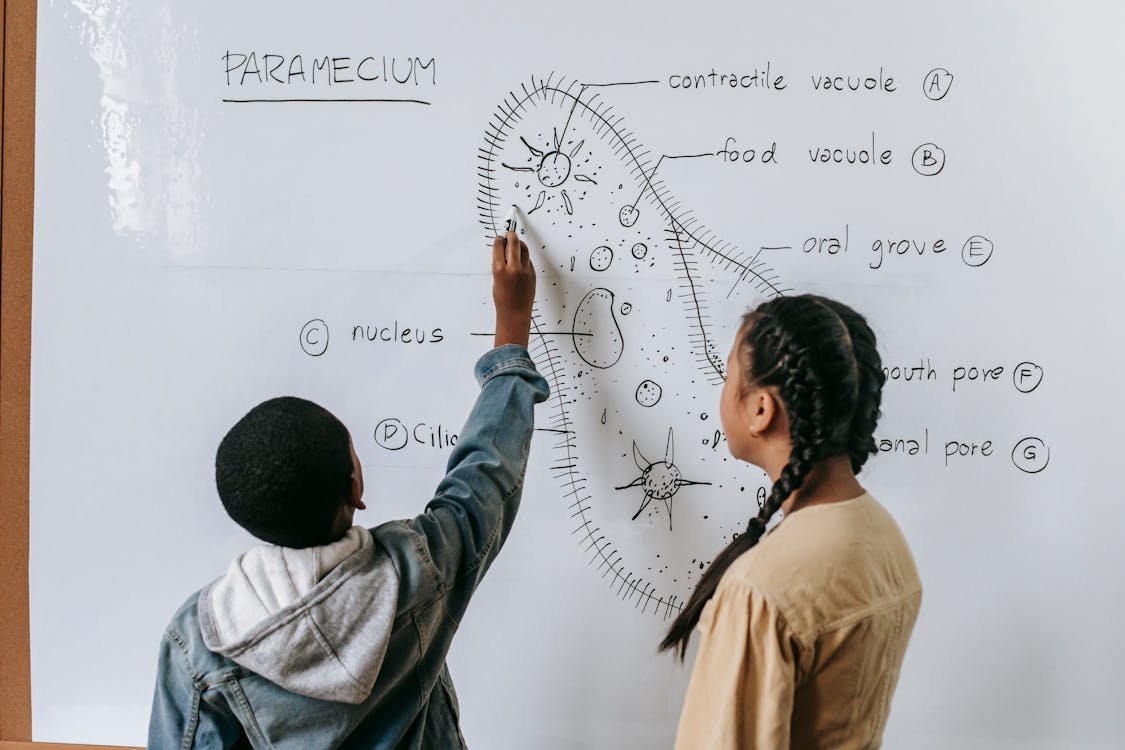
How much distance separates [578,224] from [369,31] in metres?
0.37

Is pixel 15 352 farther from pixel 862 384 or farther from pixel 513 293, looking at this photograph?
pixel 862 384

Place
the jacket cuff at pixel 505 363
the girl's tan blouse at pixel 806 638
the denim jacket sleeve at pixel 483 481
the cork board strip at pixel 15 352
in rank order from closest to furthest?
1. the girl's tan blouse at pixel 806 638
2. the denim jacket sleeve at pixel 483 481
3. the jacket cuff at pixel 505 363
4. the cork board strip at pixel 15 352

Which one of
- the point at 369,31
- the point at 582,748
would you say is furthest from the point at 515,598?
the point at 369,31

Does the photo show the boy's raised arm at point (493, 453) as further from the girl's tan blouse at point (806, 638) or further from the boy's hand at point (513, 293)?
the girl's tan blouse at point (806, 638)

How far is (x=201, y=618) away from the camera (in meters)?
0.78

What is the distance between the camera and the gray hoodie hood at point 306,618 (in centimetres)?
77

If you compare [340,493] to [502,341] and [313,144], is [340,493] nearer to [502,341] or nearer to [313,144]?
[502,341]

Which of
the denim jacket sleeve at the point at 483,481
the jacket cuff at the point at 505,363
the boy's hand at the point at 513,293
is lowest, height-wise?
the denim jacket sleeve at the point at 483,481

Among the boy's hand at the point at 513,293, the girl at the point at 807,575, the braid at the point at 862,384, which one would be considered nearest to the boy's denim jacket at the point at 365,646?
the boy's hand at the point at 513,293

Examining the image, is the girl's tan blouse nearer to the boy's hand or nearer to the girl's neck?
the girl's neck

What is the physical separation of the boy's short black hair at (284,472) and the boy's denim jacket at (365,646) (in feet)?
0.21

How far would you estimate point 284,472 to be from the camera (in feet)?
2.49

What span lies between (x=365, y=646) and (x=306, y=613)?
0.06 metres

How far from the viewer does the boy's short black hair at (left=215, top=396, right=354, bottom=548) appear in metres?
0.76
